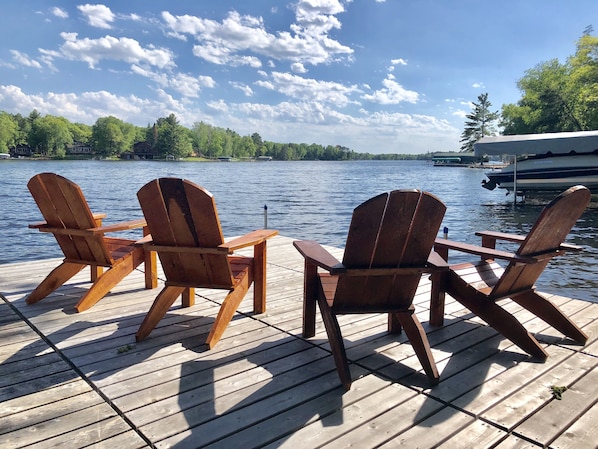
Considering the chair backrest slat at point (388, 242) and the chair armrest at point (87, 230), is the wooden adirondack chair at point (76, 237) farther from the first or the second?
the chair backrest slat at point (388, 242)

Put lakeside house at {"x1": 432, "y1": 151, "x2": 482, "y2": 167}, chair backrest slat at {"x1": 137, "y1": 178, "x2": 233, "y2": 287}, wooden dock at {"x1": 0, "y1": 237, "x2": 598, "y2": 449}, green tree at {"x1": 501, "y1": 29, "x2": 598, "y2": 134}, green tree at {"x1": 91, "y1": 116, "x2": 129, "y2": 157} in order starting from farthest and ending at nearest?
lakeside house at {"x1": 432, "y1": 151, "x2": 482, "y2": 167} < green tree at {"x1": 91, "y1": 116, "x2": 129, "y2": 157} < green tree at {"x1": 501, "y1": 29, "x2": 598, "y2": 134} < chair backrest slat at {"x1": 137, "y1": 178, "x2": 233, "y2": 287} < wooden dock at {"x1": 0, "y1": 237, "x2": 598, "y2": 449}

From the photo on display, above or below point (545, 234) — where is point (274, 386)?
below

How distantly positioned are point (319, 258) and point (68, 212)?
7.00 feet

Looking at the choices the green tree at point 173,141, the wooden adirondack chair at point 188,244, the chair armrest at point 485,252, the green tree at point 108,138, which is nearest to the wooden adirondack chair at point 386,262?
the chair armrest at point 485,252

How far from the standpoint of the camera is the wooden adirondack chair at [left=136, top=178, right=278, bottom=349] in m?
2.67

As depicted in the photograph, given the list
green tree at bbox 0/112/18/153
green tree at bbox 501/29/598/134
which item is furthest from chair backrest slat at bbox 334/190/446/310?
green tree at bbox 0/112/18/153

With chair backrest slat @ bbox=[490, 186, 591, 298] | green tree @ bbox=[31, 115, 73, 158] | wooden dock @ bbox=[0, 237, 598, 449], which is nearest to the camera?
wooden dock @ bbox=[0, 237, 598, 449]

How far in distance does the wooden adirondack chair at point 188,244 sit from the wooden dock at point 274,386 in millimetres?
219

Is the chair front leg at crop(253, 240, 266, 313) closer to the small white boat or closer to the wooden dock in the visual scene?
the wooden dock

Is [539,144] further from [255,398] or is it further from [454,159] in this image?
[454,159]

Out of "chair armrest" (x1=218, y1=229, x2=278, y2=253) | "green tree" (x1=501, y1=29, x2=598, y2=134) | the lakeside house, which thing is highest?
"green tree" (x1=501, y1=29, x2=598, y2=134)

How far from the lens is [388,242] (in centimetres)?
227

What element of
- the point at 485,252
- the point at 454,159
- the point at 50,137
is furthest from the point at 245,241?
the point at 454,159

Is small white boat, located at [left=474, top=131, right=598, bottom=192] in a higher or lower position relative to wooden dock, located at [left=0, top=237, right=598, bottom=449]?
higher
